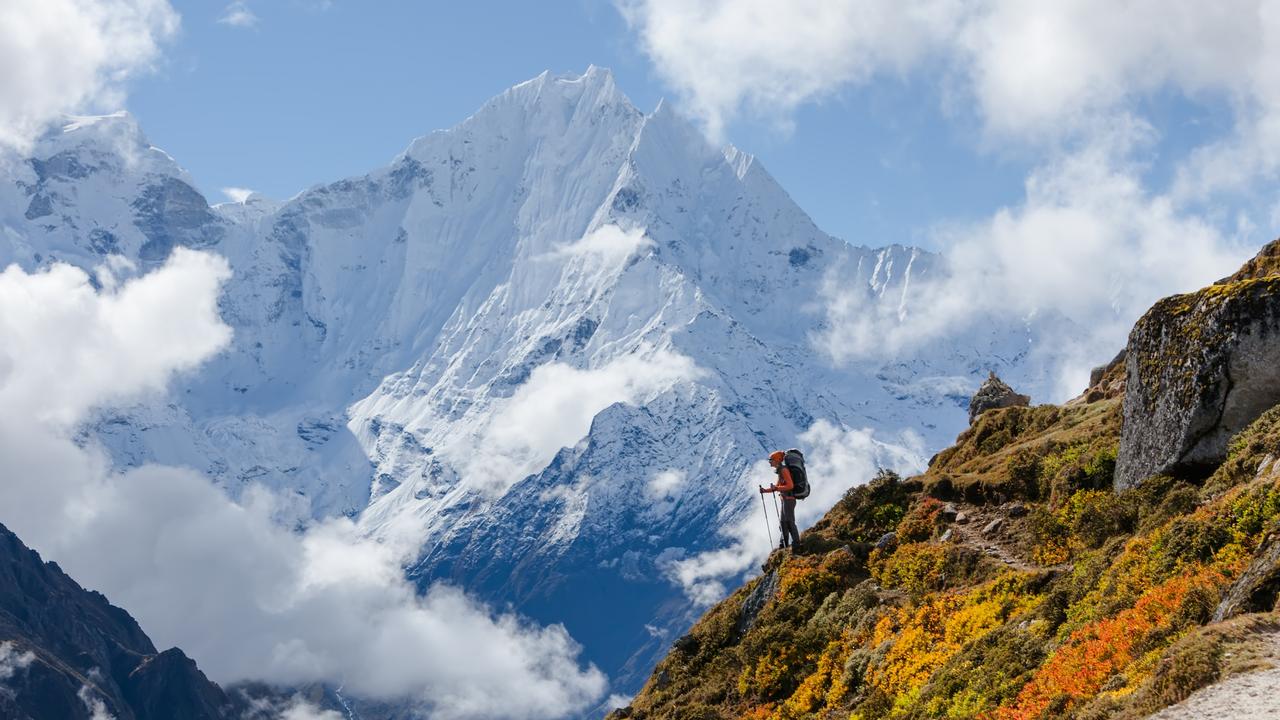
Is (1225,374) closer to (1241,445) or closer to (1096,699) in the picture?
(1241,445)

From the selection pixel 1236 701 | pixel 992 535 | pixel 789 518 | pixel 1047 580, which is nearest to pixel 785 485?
pixel 789 518

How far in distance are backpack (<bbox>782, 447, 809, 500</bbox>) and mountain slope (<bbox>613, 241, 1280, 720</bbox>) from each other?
1584 millimetres

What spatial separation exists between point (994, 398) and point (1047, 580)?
35.7 m

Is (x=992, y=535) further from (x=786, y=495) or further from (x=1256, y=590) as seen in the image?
(x=1256, y=590)

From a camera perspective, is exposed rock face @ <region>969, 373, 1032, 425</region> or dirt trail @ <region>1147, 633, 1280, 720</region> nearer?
dirt trail @ <region>1147, 633, 1280, 720</region>

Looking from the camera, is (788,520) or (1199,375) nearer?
(1199,375)

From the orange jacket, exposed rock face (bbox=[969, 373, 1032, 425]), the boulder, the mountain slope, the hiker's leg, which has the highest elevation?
exposed rock face (bbox=[969, 373, 1032, 425])

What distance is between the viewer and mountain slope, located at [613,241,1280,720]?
734 inches

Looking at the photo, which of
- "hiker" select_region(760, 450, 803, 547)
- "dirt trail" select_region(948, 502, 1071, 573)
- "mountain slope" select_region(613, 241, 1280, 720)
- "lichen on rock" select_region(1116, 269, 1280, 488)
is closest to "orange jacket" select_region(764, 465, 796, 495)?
A: "hiker" select_region(760, 450, 803, 547)

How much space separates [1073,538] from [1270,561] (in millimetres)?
10604

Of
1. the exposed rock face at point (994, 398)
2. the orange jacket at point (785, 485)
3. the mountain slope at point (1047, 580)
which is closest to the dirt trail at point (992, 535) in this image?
the mountain slope at point (1047, 580)

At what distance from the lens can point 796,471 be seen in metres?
39.7

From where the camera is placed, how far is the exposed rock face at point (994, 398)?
59.4m

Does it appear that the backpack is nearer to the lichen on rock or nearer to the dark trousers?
the dark trousers
